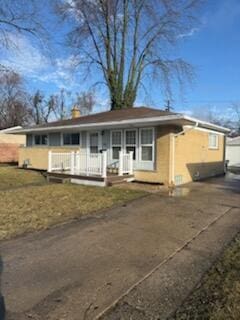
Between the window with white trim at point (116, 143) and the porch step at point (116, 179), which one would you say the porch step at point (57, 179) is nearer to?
the porch step at point (116, 179)

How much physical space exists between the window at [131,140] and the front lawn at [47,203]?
2.81 metres

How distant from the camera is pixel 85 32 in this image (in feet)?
89.2

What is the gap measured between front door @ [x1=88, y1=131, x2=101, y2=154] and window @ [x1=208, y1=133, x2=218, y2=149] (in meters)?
6.15

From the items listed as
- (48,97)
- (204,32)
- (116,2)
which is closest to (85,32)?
(116,2)

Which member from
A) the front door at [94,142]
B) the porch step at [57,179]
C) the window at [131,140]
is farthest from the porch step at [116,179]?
the front door at [94,142]

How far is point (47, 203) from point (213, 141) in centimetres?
1147

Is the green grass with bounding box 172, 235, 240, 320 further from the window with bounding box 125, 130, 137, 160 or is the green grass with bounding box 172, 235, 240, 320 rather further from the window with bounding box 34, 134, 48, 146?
the window with bounding box 34, 134, 48, 146

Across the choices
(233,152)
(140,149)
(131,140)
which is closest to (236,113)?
(233,152)

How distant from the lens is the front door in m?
14.8

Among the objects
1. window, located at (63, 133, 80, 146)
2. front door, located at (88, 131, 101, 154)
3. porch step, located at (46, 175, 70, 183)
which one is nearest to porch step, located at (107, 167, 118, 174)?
front door, located at (88, 131, 101, 154)

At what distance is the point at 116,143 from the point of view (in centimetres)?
1393

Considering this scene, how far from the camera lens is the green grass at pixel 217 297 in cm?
298

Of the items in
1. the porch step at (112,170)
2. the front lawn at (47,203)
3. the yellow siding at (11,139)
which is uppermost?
the yellow siding at (11,139)

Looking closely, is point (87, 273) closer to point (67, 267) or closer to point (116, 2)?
point (67, 267)
